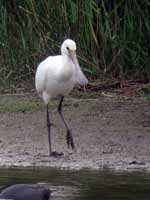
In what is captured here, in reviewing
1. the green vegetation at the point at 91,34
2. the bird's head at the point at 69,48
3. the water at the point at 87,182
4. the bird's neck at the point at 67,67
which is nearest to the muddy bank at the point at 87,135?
the water at the point at 87,182

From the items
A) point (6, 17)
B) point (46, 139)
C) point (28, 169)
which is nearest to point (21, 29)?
point (6, 17)

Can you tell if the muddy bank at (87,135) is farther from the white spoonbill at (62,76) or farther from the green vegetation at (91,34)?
the green vegetation at (91,34)

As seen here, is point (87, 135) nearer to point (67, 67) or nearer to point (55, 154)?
point (67, 67)

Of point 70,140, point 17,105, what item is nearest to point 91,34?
point 17,105

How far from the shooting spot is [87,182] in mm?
8312

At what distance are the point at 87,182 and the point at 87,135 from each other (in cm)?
227

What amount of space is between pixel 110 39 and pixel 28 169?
4.28 m

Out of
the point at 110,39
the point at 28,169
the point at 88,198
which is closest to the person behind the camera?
the point at 88,198

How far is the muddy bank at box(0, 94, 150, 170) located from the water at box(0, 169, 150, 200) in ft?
1.17

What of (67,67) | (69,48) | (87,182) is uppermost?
(69,48)

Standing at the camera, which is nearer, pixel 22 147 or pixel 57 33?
pixel 22 147

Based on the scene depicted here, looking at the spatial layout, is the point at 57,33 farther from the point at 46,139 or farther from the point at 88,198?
the point at 88,198

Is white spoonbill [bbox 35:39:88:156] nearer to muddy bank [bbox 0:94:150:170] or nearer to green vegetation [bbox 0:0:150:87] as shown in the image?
muddy bank [bbox 0:94:150:170]

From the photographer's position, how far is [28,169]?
356 inches
